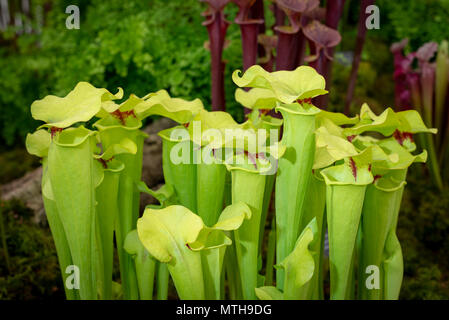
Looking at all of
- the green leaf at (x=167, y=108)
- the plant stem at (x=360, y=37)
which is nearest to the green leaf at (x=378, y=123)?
the green leaf at (x=167, y=108)

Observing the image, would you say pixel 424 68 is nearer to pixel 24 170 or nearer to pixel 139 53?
pixel 139 53

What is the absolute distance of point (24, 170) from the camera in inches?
82.9

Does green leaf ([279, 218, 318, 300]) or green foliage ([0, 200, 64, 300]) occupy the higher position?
green leaf ([279, 218, 318, 300])

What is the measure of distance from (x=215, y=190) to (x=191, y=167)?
8cm

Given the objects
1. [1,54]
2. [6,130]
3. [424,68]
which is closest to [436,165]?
[424,68]

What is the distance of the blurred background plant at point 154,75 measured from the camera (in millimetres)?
1253

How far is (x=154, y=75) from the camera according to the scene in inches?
70.2

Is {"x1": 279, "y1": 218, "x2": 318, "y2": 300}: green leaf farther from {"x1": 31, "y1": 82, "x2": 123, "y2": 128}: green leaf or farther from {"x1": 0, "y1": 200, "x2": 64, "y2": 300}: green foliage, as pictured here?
{"x1": 0, "y1": 200, "x2": 64, "y2": 300}: green foliage

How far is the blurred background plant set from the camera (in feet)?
4.11

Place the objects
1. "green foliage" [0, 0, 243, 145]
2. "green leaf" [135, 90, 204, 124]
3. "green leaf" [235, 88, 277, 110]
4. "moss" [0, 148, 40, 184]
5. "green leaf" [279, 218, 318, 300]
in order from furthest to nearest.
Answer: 1. "moss" [0, 148, 40, 184]
2. "green foliage" [0, 0, 243, 145]
3. "green leaf" [235, 88, 277, 110]
4. "green leaf" [135, 90, 204, 124]
5. "green leaf" [279, 218, 318, 300]

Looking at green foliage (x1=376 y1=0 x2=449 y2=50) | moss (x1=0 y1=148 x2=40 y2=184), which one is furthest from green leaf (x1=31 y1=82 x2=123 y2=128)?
green foliage (x1=376 y1=0 x2=449 y2=50)

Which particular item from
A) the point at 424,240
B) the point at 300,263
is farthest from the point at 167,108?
the point at 424,240

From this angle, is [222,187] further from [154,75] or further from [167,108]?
[154,75]

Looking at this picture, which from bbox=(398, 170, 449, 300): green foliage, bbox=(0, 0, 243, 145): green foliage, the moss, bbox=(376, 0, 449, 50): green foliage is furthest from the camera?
bbox=(376, 0, 449, 50): green foliage
